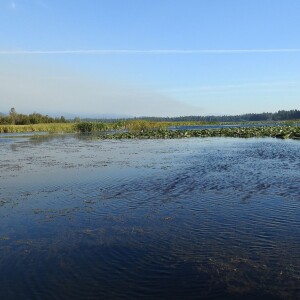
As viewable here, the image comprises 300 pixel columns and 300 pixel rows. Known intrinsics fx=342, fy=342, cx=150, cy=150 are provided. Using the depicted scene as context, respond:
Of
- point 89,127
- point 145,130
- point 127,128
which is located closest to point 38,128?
point 89,127

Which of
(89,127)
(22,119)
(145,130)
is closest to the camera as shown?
(145,130)

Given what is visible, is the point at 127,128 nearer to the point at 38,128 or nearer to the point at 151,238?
the point at 38,128

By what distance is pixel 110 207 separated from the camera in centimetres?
1240

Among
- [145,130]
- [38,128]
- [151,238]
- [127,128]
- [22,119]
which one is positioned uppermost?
[22,119]

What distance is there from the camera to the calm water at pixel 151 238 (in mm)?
6637

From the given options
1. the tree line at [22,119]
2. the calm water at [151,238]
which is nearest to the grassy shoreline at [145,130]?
the tree line at [22,119]

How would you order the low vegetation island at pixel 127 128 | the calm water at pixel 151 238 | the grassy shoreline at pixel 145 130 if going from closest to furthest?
the calm water at pixel 151 238
the low vegetation island at pixel 127 128
the grassy shoreline at pixel 145 130

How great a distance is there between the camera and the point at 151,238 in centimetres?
Answer: 916

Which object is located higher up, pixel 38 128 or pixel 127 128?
pixel 38 128

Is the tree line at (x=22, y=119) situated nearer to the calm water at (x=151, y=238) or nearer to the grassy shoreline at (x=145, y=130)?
the grassy shoreline at (x=145, y=130)

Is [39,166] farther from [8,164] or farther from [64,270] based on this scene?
[64,270]

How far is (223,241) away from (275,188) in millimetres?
7204

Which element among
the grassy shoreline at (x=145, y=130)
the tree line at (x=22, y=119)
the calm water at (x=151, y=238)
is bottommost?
the calm water at (x=151, y=238)

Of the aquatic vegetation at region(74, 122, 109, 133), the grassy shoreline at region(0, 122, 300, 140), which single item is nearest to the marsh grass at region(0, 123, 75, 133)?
the grassy shoreline at region(0, 122, 300, 140)
